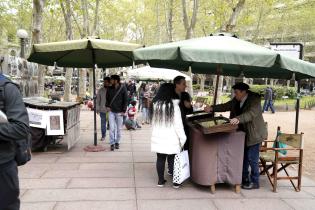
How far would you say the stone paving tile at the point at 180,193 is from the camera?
5043 mm

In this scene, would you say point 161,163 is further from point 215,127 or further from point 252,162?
point 252,162

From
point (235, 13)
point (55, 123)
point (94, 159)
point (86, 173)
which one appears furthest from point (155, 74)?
point (86, 173)

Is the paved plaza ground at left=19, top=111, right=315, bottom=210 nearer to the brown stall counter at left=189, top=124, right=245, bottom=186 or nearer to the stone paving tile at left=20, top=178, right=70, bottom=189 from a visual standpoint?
the stone paving tile at left=20, top=178, right=70, bottom=189

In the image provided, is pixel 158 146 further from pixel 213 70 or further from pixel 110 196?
pixel 213 70

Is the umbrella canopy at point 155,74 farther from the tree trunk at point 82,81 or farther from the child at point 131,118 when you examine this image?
the tree trunk at point 82,81

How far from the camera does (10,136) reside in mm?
2387

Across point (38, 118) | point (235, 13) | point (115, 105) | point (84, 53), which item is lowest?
point (38, 118)

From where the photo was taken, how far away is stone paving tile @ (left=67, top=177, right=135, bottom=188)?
215 inches

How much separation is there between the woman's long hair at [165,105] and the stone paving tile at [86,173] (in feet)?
4.87

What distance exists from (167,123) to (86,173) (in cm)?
195

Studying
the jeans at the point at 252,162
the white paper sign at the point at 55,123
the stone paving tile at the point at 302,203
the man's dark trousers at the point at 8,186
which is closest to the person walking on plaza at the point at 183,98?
the jeans at the point at 252,162

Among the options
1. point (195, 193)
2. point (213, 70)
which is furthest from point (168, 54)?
point (213, 70)

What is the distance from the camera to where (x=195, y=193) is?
5.23 m

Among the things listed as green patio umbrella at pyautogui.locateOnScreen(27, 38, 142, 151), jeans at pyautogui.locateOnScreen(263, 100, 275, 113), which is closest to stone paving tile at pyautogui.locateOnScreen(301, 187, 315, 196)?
green patio umbrella at pyautogui.locateOnScreen(27, 38, 142, 151)
